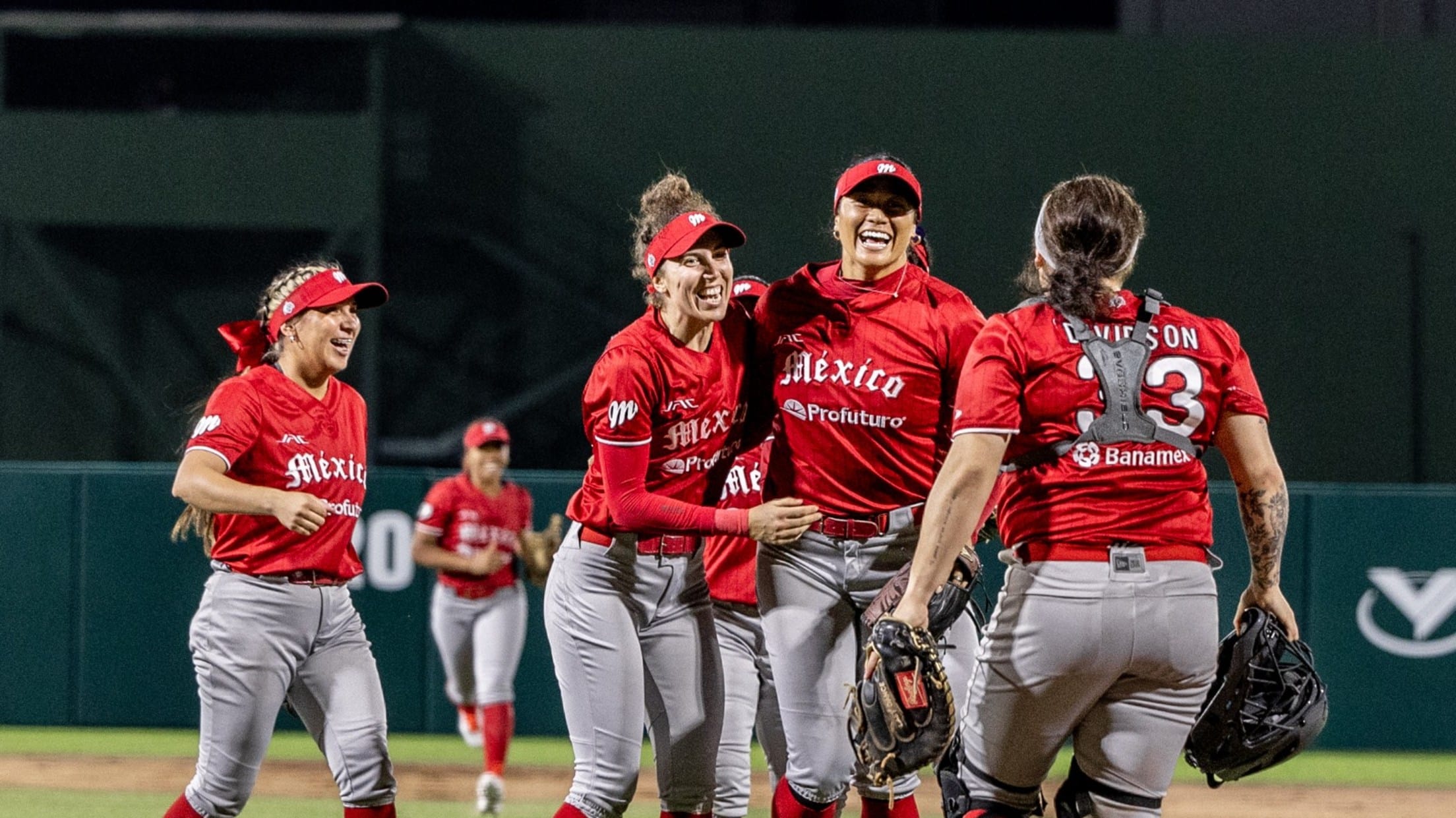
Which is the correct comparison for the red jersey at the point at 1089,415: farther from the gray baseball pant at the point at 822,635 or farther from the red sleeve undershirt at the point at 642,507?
the red sleeve undershirt at the point at 642,507

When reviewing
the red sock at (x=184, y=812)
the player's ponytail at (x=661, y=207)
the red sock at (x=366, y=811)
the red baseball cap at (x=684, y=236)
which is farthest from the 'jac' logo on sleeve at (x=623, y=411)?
the red sock at (x=184, y=812)

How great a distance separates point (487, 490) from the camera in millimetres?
7922

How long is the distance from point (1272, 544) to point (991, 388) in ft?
2.50

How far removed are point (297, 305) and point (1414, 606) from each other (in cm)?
650

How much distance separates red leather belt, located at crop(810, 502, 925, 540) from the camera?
400cm

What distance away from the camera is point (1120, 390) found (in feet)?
10.5

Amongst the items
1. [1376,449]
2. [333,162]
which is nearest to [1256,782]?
[1376,449]

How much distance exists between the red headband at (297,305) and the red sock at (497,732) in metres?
2.79

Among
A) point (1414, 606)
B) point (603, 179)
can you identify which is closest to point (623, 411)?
point (1414, 606)

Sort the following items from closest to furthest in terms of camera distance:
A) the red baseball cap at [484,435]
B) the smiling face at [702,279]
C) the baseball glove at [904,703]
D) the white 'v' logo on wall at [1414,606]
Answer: the baseball glove at [904,703] → the smiling face at [702,279] → the red baseball cap at [484,435] → the white 'v' logo on wall at [1414,606]

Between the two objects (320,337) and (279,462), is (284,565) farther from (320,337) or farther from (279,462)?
(320,337)

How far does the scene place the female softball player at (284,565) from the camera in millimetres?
4145

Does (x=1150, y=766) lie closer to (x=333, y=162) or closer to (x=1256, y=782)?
(x=1256, y=782)

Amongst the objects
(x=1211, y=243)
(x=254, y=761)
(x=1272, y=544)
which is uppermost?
(x=1211, y=243)
